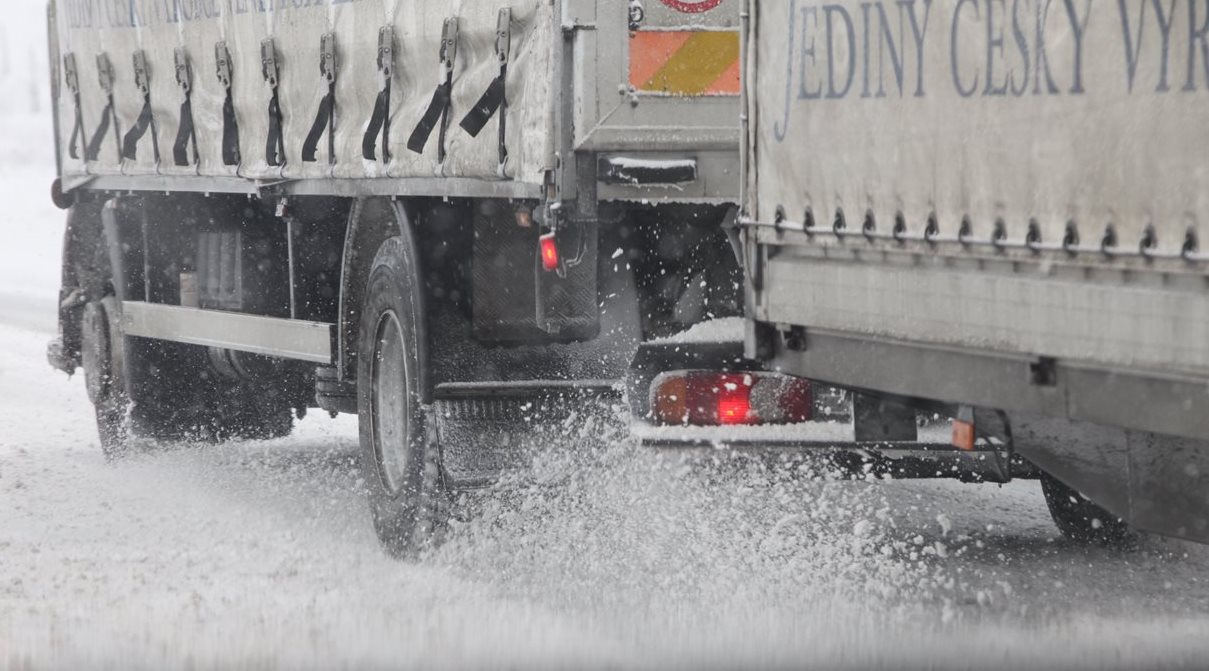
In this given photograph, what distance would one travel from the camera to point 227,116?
9.49m

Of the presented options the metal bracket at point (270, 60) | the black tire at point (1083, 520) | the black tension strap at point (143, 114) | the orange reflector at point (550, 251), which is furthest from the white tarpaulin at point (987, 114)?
the black tension strap at point (143, 114)

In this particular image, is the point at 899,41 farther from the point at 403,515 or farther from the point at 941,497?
the point at 941,497

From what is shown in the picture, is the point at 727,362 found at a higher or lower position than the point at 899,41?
lower

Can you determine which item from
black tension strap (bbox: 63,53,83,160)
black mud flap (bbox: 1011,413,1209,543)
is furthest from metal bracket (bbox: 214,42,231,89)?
black mud flap (bbox: 1011,413,1209,543)

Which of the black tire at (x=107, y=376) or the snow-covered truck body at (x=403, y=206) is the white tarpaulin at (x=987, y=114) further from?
the black tire at (x=107, y=376)

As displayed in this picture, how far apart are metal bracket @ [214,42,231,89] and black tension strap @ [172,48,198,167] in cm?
43

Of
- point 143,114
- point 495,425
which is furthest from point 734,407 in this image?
point 143,114

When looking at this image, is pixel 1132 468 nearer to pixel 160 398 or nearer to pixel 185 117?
pixel 185 117

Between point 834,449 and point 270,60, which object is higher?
point 270,60

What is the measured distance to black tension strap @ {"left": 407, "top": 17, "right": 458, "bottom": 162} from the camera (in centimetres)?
746

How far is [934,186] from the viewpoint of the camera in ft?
17.1

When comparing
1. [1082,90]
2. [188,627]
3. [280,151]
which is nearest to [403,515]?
[188,627]

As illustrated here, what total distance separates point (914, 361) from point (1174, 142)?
3.76 feet

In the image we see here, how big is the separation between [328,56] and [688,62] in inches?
84.6
